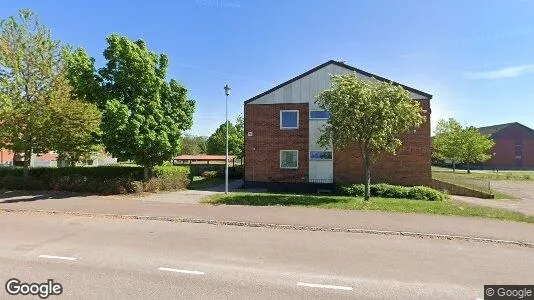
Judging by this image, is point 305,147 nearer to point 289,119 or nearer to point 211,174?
point 289,119

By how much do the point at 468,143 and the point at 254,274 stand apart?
52.6 metres

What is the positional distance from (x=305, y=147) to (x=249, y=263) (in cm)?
1553

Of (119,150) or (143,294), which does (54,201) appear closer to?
(119,150)

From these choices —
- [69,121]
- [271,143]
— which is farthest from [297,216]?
[69,121]

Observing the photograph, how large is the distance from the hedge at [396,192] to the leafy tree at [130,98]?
9.83 meters

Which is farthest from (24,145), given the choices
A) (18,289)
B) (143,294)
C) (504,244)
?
(504,244)

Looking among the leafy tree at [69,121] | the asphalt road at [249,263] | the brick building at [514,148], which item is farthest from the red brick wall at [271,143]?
the brick building at [514,148]

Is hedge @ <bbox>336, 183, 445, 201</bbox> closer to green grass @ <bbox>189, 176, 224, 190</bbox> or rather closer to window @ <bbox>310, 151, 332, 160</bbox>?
window @ <bbox>310, 151, 332, 160</bbox>

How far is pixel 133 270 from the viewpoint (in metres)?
6.37

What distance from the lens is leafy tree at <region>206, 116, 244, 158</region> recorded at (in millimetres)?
45000

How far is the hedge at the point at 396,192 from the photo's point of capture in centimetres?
1822

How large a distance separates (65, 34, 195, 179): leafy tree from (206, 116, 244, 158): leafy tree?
22584 mm

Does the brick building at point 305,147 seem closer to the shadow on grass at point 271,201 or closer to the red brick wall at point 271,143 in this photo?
the red brick wall at point 271,143

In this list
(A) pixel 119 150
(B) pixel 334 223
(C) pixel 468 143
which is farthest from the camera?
(C) pixel 468 143
